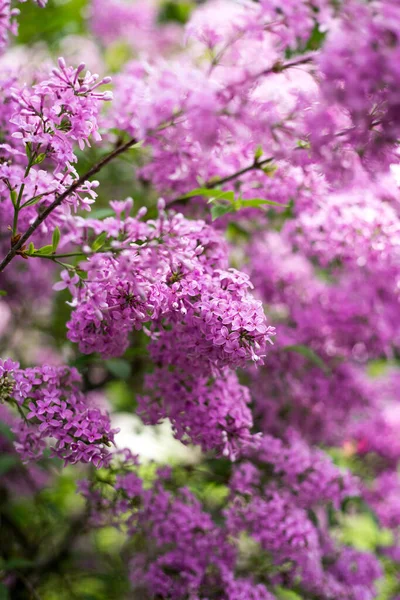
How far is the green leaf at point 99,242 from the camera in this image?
1.01m

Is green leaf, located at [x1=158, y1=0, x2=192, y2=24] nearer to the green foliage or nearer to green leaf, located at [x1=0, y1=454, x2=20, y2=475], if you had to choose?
the green foliage

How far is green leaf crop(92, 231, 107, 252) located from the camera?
101 cm

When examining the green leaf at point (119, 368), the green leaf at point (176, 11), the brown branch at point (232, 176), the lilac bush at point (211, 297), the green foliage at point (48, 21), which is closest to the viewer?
the lilac bush at point (211, 297)

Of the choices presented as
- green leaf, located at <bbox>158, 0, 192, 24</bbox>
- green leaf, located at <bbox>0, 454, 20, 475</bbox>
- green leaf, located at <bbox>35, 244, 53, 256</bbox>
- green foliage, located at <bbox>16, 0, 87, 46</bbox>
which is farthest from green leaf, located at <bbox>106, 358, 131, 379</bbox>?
green leaf, located at <bbox>158, 0, 192, 24</bbox>

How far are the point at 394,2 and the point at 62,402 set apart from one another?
85 cm

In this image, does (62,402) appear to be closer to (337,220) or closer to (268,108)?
(268,108)

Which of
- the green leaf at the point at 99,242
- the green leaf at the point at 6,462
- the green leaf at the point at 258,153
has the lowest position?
the green leaf at the point at 6,462

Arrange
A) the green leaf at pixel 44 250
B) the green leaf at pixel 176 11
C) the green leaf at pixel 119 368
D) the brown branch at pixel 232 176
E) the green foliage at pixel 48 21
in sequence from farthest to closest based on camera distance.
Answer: the green leaf at pixel 176 11 < the green foliage at pixel 48 21 < the green leaf at pixel 119 368 < the brown branch at pixel 232 176 < the green leaf at pixel 44 250

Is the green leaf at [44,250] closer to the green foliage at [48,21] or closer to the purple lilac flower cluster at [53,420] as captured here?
the purple lilac flower cluster at [53,420]

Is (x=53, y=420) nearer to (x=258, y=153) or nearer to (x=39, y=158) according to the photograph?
(x=39, y=158)

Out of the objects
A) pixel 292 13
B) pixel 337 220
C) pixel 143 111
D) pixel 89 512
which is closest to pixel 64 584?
pixel 89 512

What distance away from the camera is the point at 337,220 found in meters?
1.64

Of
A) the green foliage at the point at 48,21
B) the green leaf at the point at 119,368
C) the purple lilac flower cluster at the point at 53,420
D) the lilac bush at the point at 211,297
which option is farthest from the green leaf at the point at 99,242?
the green foliage at the point at 48,21

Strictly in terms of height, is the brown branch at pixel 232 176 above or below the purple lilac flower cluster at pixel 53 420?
above
